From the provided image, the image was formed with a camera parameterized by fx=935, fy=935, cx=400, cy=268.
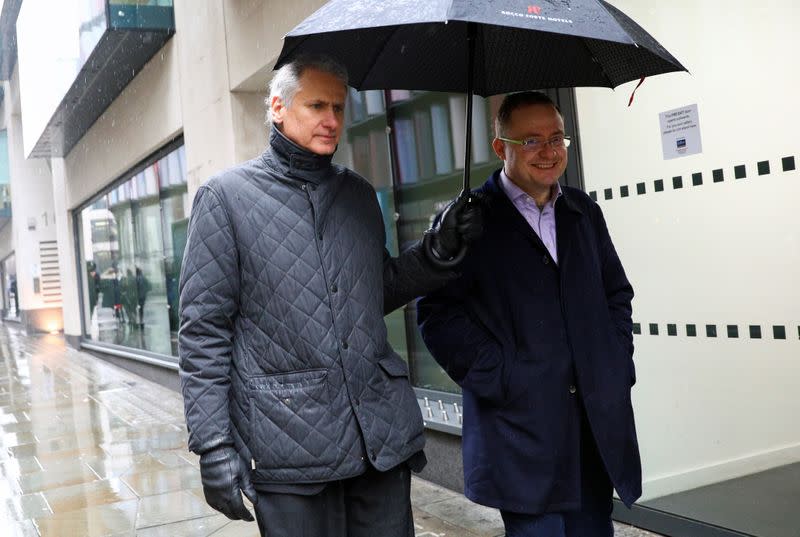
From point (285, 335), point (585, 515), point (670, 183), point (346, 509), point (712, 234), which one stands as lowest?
point (585, 515)

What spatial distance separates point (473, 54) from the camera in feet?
9.77

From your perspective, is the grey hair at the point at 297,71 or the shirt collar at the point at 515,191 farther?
the shirt collar at the point at 515,191

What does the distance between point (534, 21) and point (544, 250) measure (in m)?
0.81

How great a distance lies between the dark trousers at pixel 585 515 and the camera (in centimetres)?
301

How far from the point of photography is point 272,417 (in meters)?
2.62

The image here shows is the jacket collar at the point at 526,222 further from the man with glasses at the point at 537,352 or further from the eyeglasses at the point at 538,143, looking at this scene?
the eyeglasses at the point at 538,143

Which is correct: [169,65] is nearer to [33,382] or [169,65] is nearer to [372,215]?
[33,382]

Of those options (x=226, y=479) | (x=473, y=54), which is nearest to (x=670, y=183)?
(x=473, y=54)

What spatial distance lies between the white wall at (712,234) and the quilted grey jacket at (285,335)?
2.01 meters

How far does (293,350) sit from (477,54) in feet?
4.40

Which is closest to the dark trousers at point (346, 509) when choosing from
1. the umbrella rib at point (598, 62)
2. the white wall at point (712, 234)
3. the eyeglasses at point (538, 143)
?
the eyeglasses at point (538, 143)

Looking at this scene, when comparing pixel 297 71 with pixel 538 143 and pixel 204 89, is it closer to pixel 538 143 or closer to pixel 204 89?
pixel 538 143

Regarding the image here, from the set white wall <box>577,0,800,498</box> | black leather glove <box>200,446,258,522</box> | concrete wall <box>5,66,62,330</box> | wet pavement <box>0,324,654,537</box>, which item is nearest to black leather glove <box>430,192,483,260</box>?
black leather glove <box>200,446,258,522</box>

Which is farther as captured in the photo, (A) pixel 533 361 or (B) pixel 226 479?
(A) pixel 533 361
